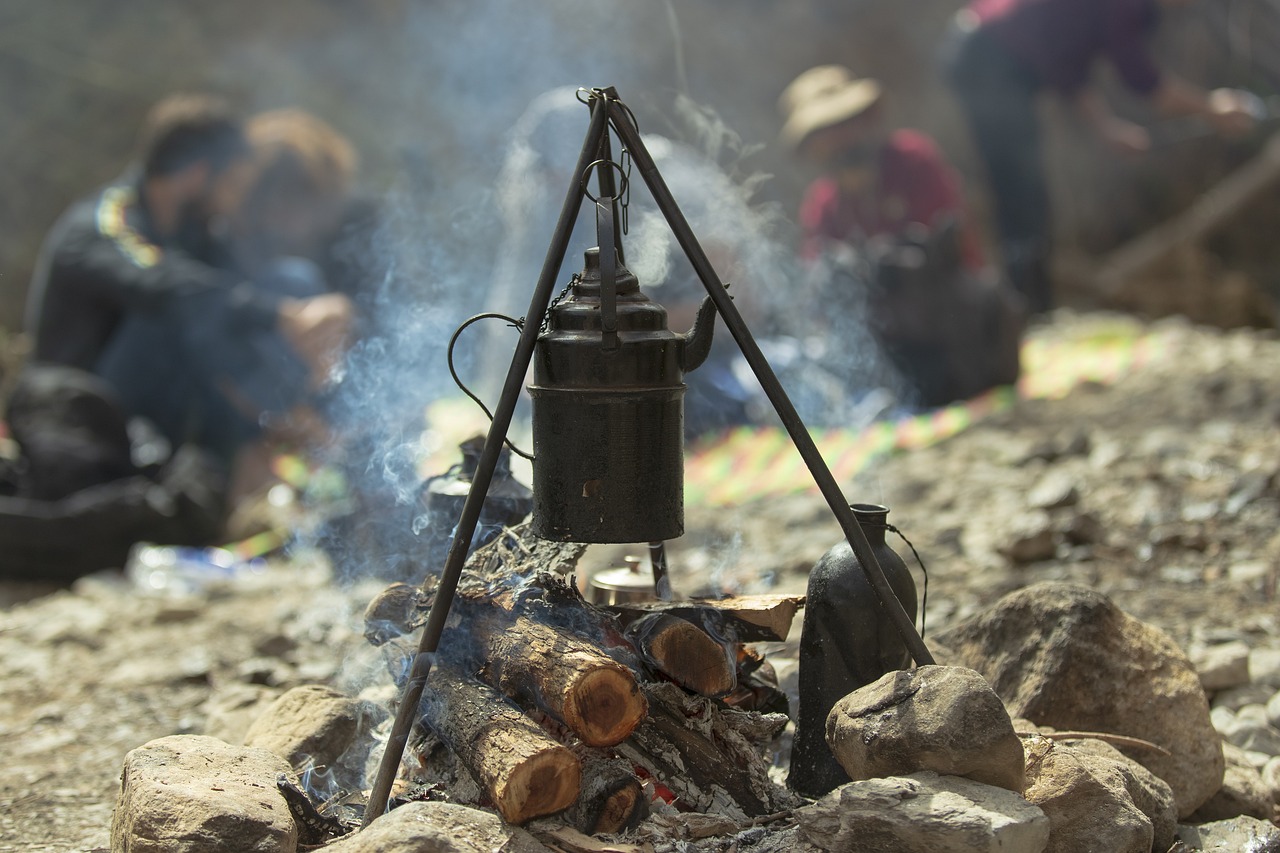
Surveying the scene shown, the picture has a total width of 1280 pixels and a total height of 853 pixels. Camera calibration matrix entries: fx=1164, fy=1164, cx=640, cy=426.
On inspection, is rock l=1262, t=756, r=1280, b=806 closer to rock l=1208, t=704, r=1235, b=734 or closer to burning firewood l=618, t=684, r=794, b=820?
rock l=1208, t=704, r=1235, b=734

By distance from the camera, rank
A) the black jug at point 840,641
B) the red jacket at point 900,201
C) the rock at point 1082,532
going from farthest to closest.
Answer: the red jacket at point 900,201
the rock at point 1082,532
the black jug at point 840,641

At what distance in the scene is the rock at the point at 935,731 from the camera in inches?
86.0

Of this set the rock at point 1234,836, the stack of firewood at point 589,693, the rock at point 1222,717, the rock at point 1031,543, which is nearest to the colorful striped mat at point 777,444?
the rock at point 1031,543

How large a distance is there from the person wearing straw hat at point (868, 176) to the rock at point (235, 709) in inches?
203

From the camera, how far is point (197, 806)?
7.29 feet

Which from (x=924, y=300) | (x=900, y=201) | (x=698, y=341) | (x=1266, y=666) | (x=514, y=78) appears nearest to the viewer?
(x=698, y=341)

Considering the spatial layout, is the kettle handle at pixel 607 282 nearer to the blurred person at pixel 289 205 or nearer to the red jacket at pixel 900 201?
the blurred person at pixel 289 205

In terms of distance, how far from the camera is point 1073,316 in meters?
10.2

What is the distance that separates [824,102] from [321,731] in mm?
6423

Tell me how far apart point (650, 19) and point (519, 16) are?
330 cm

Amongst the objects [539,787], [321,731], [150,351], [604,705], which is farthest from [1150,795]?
[150,351]

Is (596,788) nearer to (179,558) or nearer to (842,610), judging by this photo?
(842,610)

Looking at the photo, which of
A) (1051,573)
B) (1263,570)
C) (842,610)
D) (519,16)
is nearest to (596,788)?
(842,610)

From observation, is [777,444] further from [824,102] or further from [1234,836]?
[1234,836]
